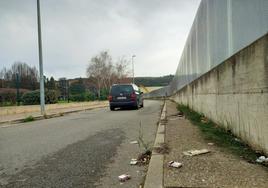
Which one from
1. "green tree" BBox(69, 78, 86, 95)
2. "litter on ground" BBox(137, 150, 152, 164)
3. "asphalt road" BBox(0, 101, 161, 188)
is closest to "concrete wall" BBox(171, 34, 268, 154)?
"litter on ground" BBox(137, 150, 152, 164)

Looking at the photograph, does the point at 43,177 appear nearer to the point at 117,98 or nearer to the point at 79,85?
the point at 117,98

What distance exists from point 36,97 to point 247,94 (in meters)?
20.4

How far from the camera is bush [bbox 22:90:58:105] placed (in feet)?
70.9

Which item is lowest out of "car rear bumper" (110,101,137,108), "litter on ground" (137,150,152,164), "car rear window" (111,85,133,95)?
"litter on ground" (137,150,152,164)

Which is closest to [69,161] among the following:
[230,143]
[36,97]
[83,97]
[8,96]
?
[230,143]

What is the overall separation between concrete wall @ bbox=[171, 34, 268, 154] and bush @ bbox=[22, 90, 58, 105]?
16.8 meters

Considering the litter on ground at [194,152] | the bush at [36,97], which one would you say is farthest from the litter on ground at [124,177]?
the bush at [36,97]

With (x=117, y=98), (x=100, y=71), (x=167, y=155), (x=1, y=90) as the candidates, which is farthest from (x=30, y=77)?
(x=100, y=71)

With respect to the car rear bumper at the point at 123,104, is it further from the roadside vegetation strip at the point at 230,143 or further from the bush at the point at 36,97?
the roadside vegetation strip at the point at 230,143

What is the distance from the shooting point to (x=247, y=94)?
4938mm

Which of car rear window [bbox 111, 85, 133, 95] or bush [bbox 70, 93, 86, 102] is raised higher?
car rear window [bbox 111, 85, 133, 95]

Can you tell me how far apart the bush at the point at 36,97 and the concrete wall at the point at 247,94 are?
16.8 m

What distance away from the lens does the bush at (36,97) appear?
21603 mm

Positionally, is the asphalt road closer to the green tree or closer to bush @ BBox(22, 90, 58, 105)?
bush @ BBox(22, 90, 58, 105)
